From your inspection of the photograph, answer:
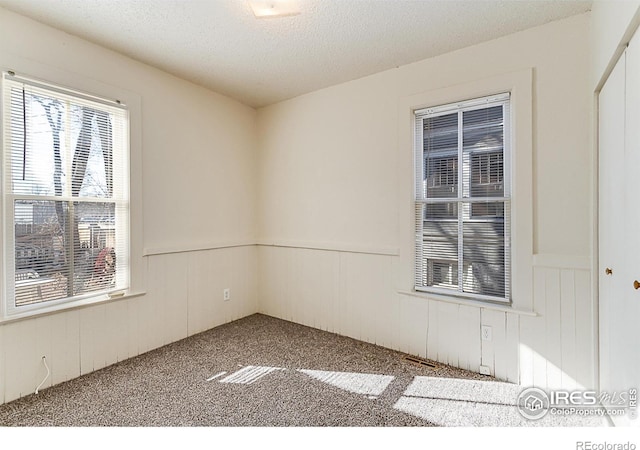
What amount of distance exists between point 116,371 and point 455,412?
8.26 feet

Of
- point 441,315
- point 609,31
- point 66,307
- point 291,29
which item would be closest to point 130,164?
point 66,307

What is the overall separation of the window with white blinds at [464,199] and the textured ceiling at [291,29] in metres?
0.55

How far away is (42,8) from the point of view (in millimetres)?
2115

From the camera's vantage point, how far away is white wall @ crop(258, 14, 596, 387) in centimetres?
220

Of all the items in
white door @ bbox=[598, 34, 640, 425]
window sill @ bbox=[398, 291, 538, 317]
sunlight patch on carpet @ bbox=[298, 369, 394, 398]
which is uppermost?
white door @ bbox=[598, 34, 640, 425]

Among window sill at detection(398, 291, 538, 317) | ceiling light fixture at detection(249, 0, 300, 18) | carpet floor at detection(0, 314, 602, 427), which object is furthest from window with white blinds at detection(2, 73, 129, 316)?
window sill at detection(398, 291, 538, 317)

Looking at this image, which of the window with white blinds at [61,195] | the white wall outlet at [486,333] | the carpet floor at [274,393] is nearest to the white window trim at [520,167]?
the white wall outlet at [486,333]

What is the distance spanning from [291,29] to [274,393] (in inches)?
103

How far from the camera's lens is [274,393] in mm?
2219

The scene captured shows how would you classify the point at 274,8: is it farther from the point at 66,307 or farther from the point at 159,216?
the point at 66,307

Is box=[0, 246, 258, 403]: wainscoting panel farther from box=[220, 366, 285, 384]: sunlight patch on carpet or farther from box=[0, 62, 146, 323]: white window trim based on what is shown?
box=[220, 366, 285, 384]: sunlight patch on carpet

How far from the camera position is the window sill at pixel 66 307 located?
2.15 meters

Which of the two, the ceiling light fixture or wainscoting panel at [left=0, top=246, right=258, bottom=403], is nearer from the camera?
the ceiling light fixture

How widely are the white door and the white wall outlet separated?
2.15 ft
